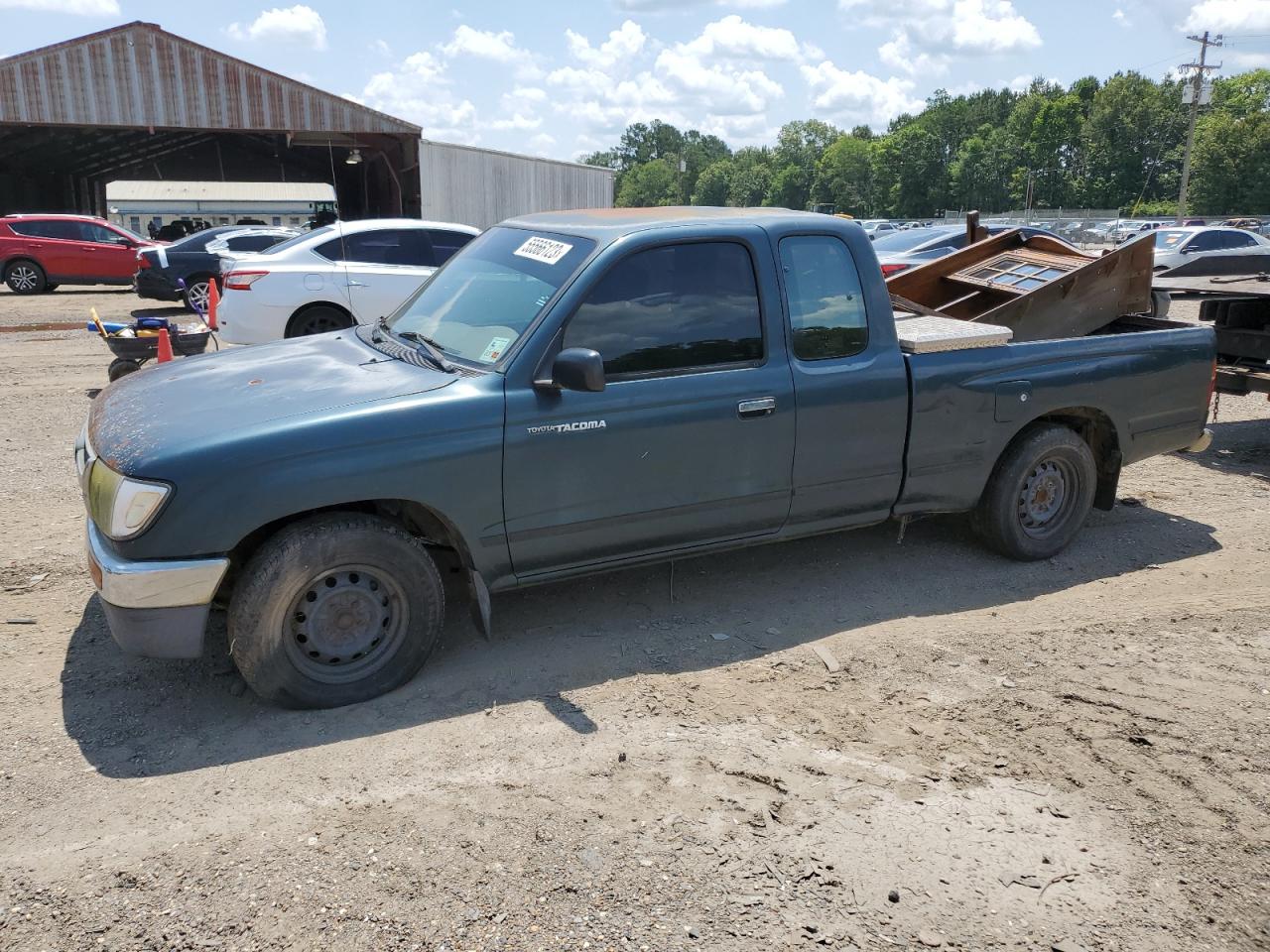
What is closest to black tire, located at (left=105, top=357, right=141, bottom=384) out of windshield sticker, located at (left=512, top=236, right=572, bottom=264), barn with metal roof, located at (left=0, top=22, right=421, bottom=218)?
windshield sticker, located at (left=512, top=236, right=572, bottom=264)

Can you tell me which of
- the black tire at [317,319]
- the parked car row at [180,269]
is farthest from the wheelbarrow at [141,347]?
the parked car row at [180,269]

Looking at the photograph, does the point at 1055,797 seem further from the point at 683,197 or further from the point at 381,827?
the point at 683,197

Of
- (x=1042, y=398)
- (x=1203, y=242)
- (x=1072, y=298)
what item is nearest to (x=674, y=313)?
(x=1042, y=398)

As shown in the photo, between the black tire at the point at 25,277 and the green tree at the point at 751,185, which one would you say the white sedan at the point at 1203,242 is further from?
the green tree at the point at 751,185

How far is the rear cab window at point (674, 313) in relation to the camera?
4.26 m

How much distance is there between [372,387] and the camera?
407cm

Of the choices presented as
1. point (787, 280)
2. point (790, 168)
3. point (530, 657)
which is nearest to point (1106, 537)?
point (787, 280)

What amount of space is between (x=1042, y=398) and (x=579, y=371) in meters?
2.82

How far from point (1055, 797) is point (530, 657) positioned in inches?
85.7

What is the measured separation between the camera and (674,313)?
174 inches

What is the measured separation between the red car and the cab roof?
1855 cm

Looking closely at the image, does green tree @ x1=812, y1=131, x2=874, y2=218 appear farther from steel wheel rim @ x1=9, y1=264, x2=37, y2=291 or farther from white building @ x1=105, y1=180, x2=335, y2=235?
steel wheel rim @ x1=9, y1=264, x2=37, y2=291

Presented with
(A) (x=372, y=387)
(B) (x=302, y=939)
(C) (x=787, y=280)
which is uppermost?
(C) (x=787, y=280)

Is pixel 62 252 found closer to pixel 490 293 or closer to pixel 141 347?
pixel 141 347
